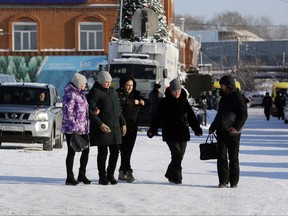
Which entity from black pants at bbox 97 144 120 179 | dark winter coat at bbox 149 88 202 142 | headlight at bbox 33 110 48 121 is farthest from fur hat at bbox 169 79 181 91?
headlight at bbox 33 110 48 121

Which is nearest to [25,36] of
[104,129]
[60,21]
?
[60,21]

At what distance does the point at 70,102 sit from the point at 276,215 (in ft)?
14.8

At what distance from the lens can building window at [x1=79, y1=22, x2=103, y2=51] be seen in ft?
193

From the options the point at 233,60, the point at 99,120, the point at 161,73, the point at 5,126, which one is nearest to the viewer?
the point at 99,120

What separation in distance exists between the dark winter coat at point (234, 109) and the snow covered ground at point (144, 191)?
35.4 inches

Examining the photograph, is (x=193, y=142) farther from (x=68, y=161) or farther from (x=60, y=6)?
(x=60, y=6)

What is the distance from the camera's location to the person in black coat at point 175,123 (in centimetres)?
1614

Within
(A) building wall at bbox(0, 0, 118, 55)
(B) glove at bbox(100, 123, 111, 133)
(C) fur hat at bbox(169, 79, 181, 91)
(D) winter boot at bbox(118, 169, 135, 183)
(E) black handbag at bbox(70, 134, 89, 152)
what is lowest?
(D) winter boot at bbox(118, 169, 135, 183)

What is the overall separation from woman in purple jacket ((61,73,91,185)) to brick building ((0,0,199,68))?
A: 42.9 metres

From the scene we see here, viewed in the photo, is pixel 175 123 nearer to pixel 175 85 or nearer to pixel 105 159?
pixel 175 85

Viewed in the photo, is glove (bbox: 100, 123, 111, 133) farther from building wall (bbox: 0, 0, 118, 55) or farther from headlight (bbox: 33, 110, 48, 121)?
building wall (bbox: 0, 0, 118, 55)

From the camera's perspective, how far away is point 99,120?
15.4 metres

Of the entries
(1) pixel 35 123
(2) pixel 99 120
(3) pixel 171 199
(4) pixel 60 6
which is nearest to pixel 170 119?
(2) pixel 99 120

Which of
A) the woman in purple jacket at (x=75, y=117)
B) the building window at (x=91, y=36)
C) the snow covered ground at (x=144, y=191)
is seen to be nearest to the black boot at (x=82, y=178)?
the woman in purple jacket at (x=75, y=117)
